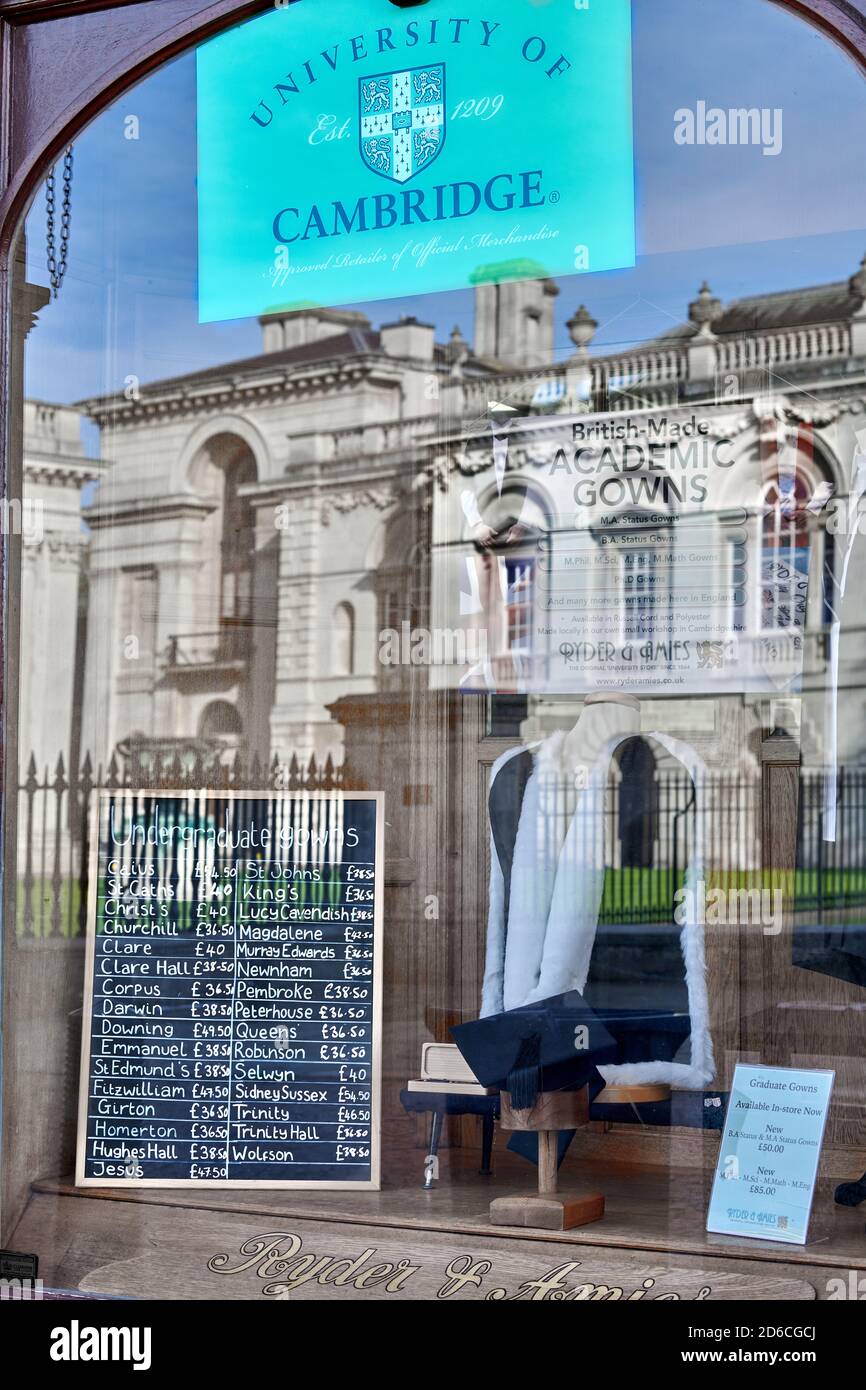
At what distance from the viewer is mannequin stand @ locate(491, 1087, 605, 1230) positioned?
356cm

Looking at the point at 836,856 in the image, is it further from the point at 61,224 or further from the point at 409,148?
the point at 61,224

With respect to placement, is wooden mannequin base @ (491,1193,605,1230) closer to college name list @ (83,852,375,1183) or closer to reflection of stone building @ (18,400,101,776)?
college name list @ (83,852,375,1183)

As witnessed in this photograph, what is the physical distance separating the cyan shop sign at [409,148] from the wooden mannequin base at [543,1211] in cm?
254

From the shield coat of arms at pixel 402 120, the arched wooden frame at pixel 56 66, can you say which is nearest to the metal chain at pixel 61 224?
the arched wooden frame at pixel 56 66

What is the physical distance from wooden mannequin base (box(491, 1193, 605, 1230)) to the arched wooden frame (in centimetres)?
184

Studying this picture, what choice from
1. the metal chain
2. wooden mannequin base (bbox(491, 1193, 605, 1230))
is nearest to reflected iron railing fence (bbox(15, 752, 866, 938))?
wooden mannequin base (bbox(491, 1193, 605, 1230))

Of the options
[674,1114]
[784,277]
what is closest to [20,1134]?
[674,1114]

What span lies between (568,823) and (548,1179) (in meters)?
1.06

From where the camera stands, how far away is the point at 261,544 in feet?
19.9

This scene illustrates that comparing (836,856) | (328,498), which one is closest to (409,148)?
(836,856)

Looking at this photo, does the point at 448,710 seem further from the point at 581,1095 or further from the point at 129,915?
the point at 581,1095

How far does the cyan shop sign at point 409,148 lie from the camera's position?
3.88 meters

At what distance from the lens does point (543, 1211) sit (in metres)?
3.57
